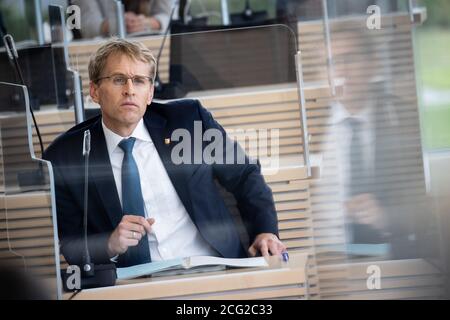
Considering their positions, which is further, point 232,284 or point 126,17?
point 126,17

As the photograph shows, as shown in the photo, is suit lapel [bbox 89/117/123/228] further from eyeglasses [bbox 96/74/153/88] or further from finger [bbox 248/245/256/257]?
finger [bbox 248/245/256/257]

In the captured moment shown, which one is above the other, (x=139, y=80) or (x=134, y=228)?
(x=139, y=80)

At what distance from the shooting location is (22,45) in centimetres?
240

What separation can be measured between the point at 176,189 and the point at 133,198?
103 mm

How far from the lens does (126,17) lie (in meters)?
2.29

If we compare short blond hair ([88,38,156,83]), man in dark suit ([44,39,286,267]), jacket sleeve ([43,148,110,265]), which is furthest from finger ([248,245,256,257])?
short blond hair ([88,38,156,83])

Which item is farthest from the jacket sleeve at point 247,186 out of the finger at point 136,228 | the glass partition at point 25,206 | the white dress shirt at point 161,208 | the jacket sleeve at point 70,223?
the glass partition at point 25,206

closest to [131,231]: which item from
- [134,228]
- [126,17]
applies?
[134,228]

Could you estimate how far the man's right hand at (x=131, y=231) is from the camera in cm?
213

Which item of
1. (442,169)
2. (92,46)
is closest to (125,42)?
(92,46)

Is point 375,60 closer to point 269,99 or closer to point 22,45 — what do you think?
point 269,99

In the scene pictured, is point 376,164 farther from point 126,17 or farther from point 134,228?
point 126,17
